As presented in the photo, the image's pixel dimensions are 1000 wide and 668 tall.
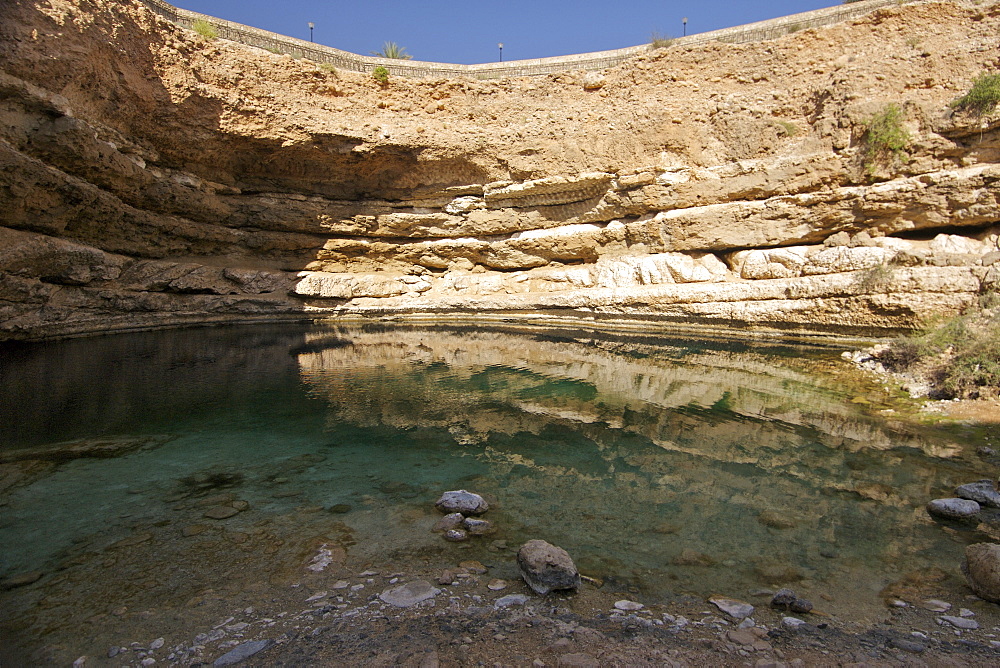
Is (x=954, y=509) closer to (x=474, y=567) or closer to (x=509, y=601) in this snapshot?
(x=509, y=601)

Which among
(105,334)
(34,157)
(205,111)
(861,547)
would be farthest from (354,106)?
(861,547)

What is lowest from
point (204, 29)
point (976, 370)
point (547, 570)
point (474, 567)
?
point (474, 567)

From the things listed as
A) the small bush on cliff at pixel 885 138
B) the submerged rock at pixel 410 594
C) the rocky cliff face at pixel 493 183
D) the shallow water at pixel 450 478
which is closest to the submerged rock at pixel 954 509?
the shallow water at pixel 450 478

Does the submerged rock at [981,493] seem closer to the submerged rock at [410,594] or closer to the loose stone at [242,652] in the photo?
the submerged rock at [410,594]

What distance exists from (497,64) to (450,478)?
64.6ft

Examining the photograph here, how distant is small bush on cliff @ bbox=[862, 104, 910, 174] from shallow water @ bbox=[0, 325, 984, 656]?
8.08 meters

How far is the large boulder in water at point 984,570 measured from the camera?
120 inches

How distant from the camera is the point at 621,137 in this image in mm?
18578

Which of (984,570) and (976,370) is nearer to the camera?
(984,570)

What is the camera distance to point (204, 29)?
666 inches

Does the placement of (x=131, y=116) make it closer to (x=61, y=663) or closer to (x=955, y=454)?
(x=61, y=663)

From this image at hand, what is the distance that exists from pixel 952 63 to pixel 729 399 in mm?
13679

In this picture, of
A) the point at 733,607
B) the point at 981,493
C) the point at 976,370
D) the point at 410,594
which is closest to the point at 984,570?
the point at 733,607

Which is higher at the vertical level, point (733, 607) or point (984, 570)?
point (984, 570)
